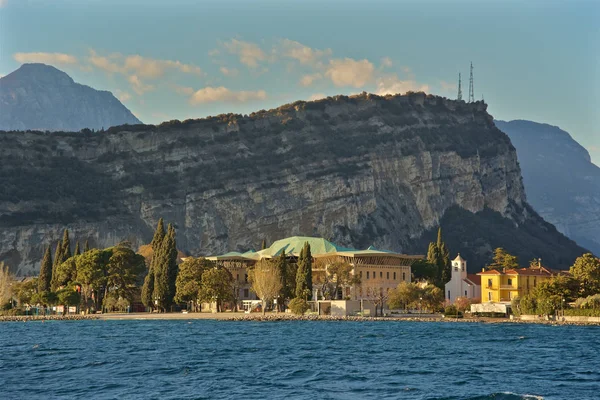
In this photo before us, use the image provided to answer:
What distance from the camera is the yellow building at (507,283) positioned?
462 ft

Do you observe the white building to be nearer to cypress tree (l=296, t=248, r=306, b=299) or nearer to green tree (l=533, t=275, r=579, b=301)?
cypress tree (l=296, t=248, r=306, b=299)

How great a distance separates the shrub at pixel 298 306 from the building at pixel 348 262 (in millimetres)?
13326

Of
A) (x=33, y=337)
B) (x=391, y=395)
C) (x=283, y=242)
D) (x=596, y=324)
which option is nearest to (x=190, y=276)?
(x=283, y=242)

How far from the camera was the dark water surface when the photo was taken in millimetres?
51062

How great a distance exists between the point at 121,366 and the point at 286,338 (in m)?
26.5

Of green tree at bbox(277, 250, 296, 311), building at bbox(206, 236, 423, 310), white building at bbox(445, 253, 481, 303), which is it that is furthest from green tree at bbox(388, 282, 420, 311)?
white building at bbox(445, 253, 481, 303)

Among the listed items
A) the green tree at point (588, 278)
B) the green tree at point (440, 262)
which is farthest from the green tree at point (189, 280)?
the green tree at point (588, 278)

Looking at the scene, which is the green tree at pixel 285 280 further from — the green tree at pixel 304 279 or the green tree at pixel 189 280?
the green tree at pixel 189 280

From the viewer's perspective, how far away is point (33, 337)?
93938 mm

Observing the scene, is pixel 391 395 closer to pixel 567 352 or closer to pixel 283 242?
pixel 567 352

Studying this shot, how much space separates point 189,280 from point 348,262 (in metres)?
25.4

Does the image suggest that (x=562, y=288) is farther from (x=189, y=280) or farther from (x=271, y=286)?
(x=189, y=280)

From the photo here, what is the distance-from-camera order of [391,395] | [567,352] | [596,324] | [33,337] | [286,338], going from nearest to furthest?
[391,395]
[567,352]
[286,338]
[33,337]
[596,324]

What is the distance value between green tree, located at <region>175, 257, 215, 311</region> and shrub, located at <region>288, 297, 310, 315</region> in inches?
644
